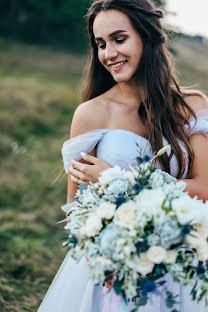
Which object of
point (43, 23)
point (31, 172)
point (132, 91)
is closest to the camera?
point (132, 91)

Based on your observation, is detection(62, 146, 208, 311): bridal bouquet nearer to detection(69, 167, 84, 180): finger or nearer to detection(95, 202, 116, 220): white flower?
detection(95, 202, 116, 220): white flower

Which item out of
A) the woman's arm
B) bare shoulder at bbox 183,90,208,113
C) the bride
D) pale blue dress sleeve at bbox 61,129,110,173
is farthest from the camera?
bare shoulder at bbox 183,90,208,113

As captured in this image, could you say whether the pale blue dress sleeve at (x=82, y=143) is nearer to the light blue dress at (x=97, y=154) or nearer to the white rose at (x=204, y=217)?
the light blue dress at (x=97, y=154)

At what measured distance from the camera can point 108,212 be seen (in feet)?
6.60

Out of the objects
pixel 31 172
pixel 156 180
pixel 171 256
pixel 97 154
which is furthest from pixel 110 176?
pixel 31 172

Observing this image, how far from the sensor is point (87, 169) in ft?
9.48

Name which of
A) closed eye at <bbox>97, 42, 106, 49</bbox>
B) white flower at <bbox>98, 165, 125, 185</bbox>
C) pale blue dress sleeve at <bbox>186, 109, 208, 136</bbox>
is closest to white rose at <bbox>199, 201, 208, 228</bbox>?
white flower at <bbox>98, 165, 125, 185</bbox>

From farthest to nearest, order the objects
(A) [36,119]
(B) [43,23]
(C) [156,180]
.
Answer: (B) [43,23], (A) [36,119], (C) [156,180]

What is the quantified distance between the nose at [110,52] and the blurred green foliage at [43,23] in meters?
25.0

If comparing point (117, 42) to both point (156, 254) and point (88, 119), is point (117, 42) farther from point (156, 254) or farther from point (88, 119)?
point (156, 254)

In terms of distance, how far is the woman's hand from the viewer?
2.87 m

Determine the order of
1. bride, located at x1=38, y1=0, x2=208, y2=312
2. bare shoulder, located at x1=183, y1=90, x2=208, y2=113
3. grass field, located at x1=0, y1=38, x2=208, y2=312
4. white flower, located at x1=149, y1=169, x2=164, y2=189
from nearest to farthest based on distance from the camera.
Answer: white flower, located at x1=149, y1=169, x2=164, y2=189 < bride, located at x1=38, y1=0, x2=208, y2=312 < bare shoulder, located at x1=183, y1=90, x2=208, y2=113 < grass field, located at x1=0, y1=38, x2=208, y2=312

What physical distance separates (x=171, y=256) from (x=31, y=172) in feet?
24.3

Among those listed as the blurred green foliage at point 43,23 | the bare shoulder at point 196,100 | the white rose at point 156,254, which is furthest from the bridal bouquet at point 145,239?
the blurred green foliage at point 43,23
